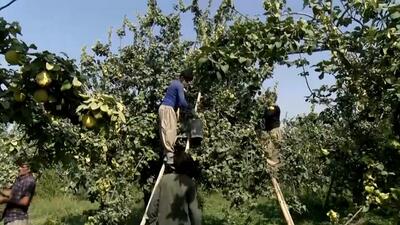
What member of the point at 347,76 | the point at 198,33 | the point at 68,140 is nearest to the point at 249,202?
the point at 198,33

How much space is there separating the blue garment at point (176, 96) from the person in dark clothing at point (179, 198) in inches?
64.7

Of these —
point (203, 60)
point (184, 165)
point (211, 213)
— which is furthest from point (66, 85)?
point (211, 213)

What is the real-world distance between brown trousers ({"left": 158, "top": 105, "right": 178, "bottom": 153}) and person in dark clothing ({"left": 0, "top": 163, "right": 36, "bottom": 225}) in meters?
1.62

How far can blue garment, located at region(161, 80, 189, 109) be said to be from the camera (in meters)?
6.20

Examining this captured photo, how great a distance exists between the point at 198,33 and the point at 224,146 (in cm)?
218

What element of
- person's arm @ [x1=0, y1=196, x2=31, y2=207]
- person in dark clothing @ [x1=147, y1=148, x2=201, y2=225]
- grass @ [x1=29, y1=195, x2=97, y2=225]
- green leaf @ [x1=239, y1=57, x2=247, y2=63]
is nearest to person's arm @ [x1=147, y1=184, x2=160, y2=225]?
person in dark clothing @ [x1=147, y1=148, x2=201, y2=225]

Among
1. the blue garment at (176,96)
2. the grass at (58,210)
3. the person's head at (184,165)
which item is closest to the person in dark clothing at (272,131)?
the blue garment at (176,96)

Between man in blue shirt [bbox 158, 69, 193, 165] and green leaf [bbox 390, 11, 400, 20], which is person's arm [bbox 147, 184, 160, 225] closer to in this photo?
man in blue shirt [bbox 158, 69, 193, 165]

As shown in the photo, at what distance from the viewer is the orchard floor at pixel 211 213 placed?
384 inches

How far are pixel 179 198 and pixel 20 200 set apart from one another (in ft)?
8.85

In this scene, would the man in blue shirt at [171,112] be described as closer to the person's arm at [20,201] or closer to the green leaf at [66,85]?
the person's arm at [20,201]

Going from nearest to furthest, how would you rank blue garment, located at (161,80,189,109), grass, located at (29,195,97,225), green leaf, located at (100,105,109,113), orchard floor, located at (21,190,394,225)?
green leaf, located at (100,105,109,113) < blue garment, located at (161,80,189,109) < orchard floor, located at (21,190,394,225) < grass, located at (29,195,97,225)

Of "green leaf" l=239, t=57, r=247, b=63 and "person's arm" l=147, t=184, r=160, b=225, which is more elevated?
"green leaf" l=239, t=57, r=247, b=63

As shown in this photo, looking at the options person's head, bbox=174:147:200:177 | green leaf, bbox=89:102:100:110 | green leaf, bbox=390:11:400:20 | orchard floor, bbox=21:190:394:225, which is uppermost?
green leaf, bbox=390:11:400:20
